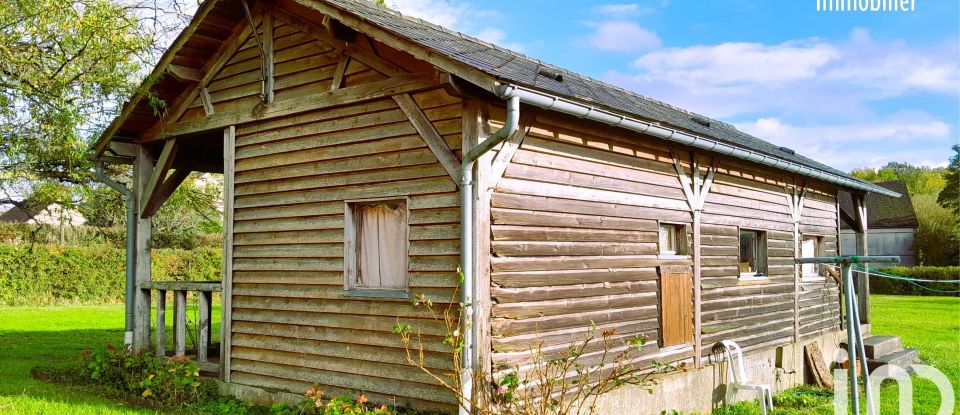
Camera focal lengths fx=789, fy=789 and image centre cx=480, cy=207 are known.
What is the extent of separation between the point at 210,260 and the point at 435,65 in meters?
24.2

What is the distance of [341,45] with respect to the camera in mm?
8445

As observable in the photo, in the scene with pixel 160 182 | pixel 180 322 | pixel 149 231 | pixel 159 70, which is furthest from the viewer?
pixel 149 231

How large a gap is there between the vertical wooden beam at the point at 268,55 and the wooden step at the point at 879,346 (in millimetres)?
10647

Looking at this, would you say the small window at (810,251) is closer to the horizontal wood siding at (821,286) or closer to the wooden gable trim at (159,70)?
the horizontal wood siding at (821,286)

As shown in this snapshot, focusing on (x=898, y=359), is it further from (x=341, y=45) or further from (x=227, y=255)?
(x=227, y=255)

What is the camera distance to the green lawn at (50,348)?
862 centimetres

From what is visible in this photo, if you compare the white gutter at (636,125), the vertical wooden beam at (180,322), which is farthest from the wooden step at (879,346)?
the vertical wooden beam at (180,322)

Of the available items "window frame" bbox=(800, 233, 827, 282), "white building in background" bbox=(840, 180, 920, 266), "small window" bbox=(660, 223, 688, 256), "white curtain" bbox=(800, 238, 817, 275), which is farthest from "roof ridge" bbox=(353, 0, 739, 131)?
"white building in background" bbox=(840, 180, 920, 266)

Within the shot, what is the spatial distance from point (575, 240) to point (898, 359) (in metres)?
8.62

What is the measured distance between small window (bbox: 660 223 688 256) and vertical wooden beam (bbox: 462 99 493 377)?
3688 millimetres

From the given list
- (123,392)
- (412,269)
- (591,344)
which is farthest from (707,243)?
(123,392)

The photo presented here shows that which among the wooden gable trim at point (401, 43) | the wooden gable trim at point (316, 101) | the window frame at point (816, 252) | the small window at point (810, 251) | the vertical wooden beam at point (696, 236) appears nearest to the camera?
the wooden gable trim at point (401, 43)

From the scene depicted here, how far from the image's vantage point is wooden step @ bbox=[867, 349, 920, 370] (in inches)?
523

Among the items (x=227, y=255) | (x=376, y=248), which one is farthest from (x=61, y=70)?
(x=376, y=248)
